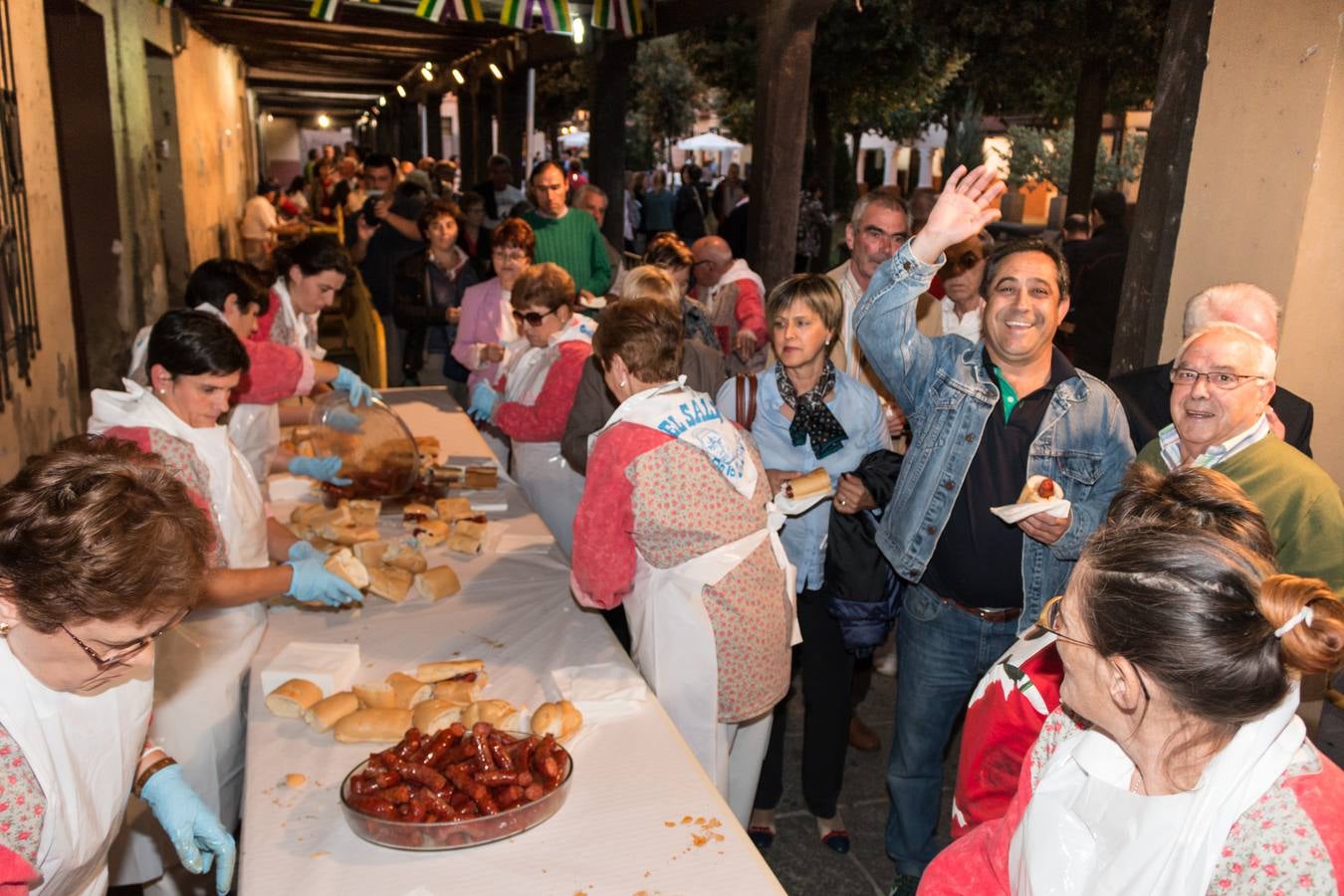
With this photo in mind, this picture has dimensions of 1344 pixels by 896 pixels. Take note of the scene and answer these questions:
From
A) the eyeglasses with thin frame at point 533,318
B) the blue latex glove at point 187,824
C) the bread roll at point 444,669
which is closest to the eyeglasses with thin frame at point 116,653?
the blue latex glove at point 187,824

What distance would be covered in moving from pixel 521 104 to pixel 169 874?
13.0 metres

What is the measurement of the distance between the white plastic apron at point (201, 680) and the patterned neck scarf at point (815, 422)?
5.60ft

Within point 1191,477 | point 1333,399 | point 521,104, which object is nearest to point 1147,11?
point 521,104

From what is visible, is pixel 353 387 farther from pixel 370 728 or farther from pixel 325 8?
pixel 325 8

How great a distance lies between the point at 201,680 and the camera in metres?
2.69

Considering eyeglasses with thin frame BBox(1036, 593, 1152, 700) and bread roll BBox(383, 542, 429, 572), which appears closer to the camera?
eyeglasses with thin frame BBox(1036, 593, 1152, 700)

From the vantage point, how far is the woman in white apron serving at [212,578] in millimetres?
2656

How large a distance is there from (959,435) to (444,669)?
154cm

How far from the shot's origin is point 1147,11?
39.7 ft

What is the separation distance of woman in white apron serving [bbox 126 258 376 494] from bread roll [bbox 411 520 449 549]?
0.51 metres

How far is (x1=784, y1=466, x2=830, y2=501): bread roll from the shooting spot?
3.08 meters

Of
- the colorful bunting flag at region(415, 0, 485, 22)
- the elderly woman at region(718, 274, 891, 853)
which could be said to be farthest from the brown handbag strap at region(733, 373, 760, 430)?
the colorful bunting flag at region(415, 0, 485, 22)

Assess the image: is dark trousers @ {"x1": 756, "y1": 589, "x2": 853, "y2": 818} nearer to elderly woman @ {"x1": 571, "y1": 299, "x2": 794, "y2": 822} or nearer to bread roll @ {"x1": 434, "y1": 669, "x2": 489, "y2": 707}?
elderly woman @ {"x1": 571, "y1": 299, "x2": 794, "y2": 822}

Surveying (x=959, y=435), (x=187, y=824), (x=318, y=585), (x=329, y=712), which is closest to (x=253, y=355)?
(x=318, y=585)
